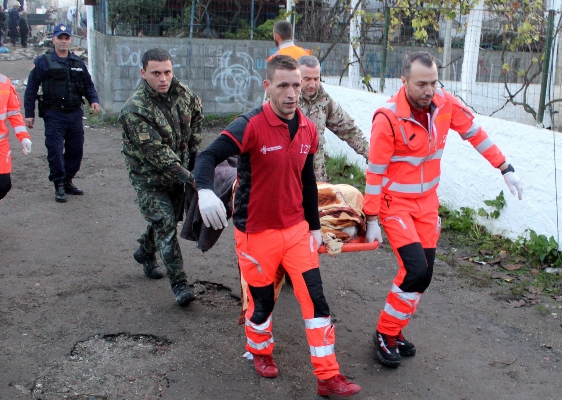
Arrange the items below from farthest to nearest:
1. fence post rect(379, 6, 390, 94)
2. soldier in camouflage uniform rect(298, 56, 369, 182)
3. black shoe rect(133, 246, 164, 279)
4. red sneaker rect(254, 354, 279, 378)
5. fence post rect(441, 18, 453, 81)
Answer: fence post rect(441, 18, 453, 81) → fence post rect(379, 6, 390, 94) → black shoe rect(133, 246, 164, 279) → soldier in camouflage uniform rect(298, 56, 369, 182) → red sneaker rect(254, 354, 279, 378)

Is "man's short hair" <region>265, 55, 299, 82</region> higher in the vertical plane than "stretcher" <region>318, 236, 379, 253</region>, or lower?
higher

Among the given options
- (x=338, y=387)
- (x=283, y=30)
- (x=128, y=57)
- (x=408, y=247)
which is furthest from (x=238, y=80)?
(x=338, y=387)

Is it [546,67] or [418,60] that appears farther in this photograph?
[546,67]

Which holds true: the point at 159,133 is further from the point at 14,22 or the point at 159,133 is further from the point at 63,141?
the point at 14,22

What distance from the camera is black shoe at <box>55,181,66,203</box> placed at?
8.23m

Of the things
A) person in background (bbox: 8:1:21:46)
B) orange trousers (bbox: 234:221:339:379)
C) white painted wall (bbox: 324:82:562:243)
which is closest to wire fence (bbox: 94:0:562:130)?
white painted wall (bbox: 324:82:562:243)

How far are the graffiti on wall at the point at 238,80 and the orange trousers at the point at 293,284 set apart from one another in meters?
10.5

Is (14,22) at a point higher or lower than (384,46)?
higher

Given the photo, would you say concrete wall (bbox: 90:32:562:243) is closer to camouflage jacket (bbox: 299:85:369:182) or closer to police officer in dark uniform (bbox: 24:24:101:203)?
camouflage jacket (bbox: 299:85:369:182)

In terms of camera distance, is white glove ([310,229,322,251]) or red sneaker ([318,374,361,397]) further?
white glove ([310,229,322,251])

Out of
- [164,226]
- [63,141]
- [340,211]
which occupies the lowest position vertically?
[164,226]

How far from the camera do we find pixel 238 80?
14266 mm

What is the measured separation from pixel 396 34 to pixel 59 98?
189 inches

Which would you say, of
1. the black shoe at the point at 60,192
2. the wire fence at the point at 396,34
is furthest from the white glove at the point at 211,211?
the black shoe at the point at 60,192
